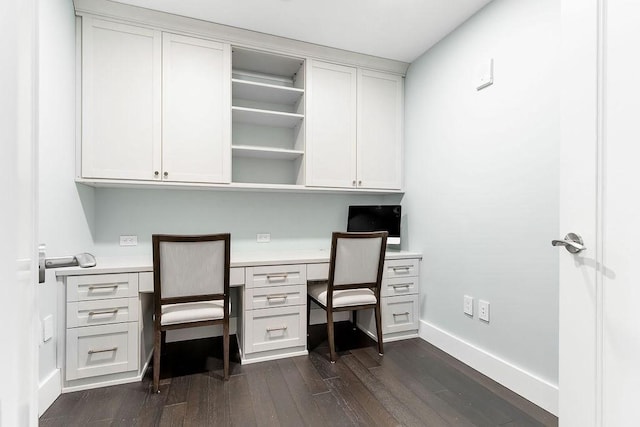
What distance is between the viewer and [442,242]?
2436 millimetres

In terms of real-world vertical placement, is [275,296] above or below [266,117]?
below

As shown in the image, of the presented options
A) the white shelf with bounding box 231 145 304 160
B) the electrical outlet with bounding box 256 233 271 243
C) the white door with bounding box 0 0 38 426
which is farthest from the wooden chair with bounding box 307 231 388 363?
the white door with bounding box 0 0 38 426

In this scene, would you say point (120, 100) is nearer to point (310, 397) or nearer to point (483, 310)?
point (310, 397)

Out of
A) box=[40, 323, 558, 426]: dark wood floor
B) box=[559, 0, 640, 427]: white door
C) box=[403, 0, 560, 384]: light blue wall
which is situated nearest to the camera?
box=[559, 0, 640, 427]: white door

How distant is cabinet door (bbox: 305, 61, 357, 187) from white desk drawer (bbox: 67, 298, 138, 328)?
1562 mm

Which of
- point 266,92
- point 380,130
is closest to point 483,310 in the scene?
point 380,130

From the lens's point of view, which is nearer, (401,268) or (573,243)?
(573,243)

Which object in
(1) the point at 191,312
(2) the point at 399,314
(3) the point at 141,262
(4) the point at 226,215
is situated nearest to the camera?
(1) the point at 191,312

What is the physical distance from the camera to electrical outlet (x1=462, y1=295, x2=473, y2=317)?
2.16m

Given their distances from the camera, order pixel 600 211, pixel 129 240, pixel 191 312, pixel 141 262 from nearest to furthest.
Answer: pixel 600 211 < pixel 191 312 < pixel 141 262 < pixel 129 240

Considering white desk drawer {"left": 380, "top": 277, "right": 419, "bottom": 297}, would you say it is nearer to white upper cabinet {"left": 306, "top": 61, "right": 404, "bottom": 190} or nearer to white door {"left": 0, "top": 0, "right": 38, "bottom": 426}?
white upper cabinet {"left": 306, "top": 61, "right": 404, "bottom": 190}

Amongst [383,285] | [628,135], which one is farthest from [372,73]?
[628,135]

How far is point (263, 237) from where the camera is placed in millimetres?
2830

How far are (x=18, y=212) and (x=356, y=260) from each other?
1.96 meters
